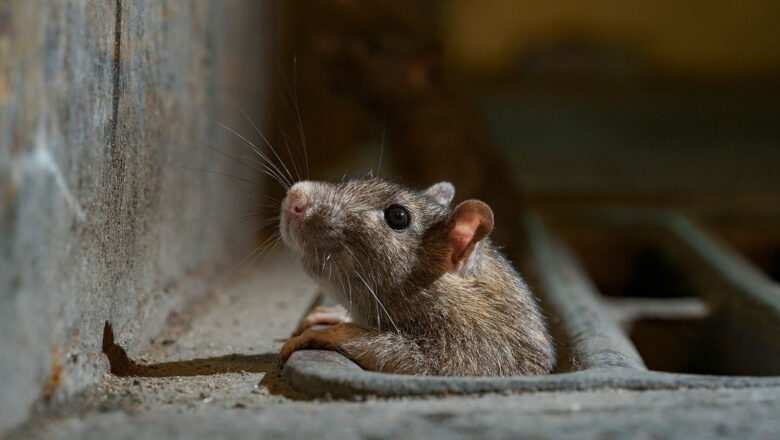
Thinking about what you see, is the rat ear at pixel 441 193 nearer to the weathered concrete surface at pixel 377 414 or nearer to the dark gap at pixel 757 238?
the weathered concrete surface at pixel 377 414

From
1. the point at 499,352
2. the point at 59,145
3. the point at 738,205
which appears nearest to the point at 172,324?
the point at 499,352

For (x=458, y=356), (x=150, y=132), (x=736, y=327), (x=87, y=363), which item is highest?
(x=736, y=327)

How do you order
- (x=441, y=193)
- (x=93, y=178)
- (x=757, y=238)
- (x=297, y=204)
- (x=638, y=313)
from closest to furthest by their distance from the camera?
(x=93, y=178) < (x=297, y=204) < (x=441, y=193) < (x=638, y=313) < (x=757, y=238)

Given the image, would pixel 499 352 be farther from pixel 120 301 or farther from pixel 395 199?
pixel 120 301

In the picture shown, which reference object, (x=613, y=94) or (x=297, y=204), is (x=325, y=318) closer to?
(x=297, y=204)

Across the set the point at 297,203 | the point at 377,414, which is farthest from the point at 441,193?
the point at 377,414
